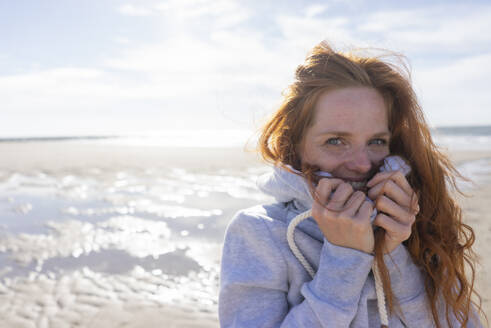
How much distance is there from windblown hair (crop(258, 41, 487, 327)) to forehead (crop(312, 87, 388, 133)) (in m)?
0.03

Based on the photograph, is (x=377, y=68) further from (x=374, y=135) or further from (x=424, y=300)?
(x=424, y=300)

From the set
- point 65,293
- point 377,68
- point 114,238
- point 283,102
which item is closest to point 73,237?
point 114,238

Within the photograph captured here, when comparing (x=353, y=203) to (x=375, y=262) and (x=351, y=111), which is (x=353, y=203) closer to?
(x=375, y=262)

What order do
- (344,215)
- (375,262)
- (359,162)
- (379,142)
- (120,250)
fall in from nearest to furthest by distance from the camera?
1. (344,215)
2. (375,262)
3. (359,162)
4. (379,142)
5. (120,250)

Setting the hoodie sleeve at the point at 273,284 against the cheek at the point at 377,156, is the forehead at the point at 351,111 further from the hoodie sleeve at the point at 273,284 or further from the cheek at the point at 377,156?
the hoodie sleeve at the point at 273,284

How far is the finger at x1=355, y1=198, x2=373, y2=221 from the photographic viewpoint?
1.36 meters

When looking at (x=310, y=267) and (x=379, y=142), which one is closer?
(x=310, y=267)

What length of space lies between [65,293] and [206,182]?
7.14 metres

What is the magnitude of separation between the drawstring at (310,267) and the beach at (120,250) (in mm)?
823

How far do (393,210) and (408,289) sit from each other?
0.42 m

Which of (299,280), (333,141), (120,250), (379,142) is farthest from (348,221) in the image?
(120,250)

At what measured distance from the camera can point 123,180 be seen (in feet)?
39.0

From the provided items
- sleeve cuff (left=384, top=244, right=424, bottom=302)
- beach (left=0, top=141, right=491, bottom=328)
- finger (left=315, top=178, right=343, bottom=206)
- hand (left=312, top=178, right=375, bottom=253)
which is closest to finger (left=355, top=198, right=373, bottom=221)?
hand (left=312, top=178, right=375, bottom=253)

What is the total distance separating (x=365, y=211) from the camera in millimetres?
1369
